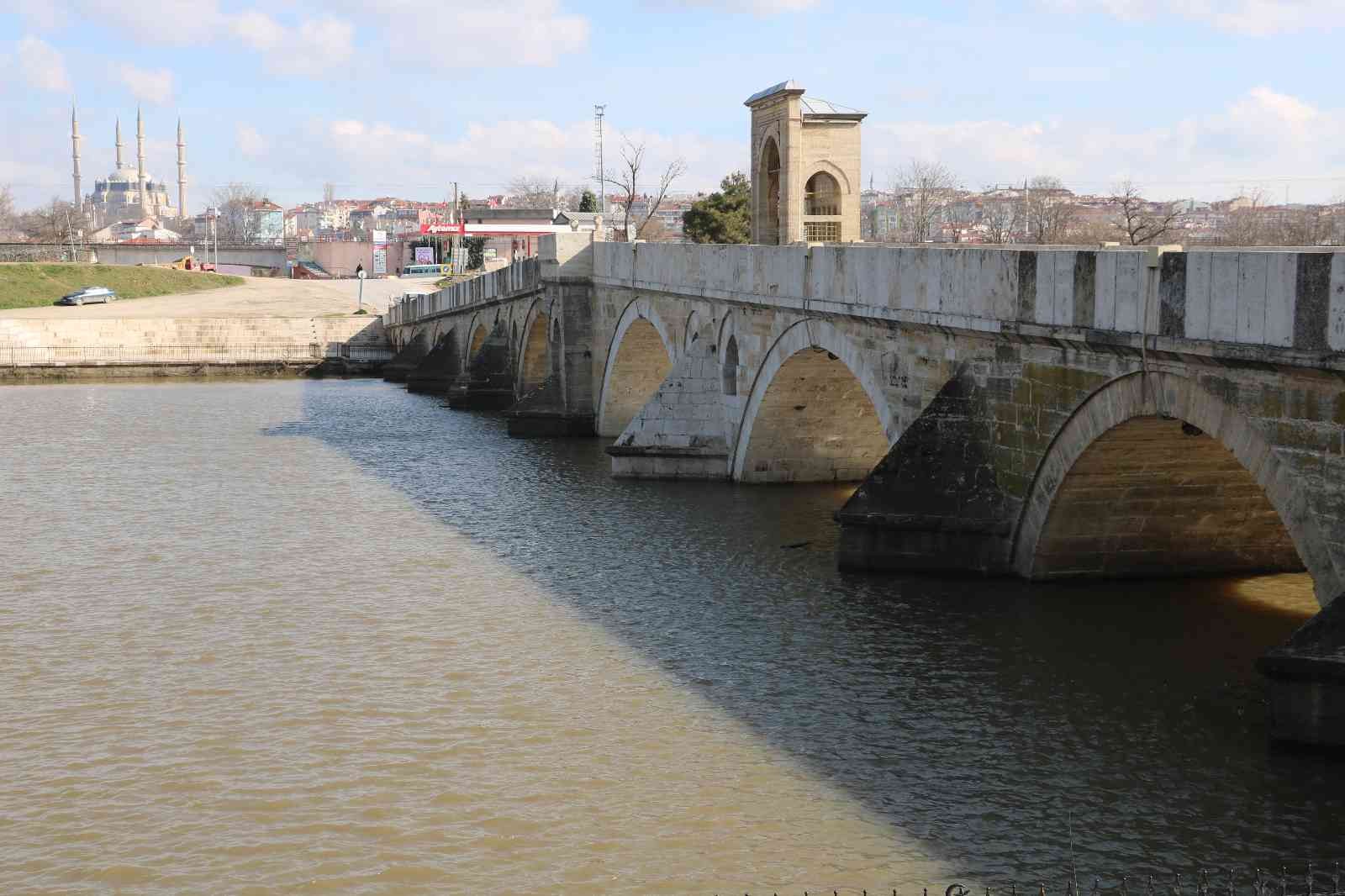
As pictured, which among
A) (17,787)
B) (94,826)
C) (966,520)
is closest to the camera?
(94,826)

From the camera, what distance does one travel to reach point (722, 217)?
177ft

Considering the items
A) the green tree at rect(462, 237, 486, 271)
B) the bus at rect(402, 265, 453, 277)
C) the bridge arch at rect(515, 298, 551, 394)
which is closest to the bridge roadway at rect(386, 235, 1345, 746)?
the bridge arch at rect(515, 298, 551, 394)

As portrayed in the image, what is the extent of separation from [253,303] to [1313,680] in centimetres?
5231

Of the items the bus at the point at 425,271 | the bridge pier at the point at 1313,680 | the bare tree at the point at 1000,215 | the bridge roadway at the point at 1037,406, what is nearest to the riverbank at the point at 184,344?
the bare tree at the point at 1000,215

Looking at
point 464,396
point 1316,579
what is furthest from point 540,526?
point 464,396

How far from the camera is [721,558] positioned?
16.6 m

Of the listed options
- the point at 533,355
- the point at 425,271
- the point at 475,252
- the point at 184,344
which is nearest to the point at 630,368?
the point at 533,355

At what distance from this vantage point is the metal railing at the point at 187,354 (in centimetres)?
4456

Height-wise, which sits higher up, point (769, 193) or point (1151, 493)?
point (769, 193)

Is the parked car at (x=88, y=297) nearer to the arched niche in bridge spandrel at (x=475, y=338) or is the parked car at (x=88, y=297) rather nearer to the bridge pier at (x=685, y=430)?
the arched niche in bridge spandrel at (x=475, y=338)

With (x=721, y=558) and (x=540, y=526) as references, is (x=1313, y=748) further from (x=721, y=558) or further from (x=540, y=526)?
(x=540, y=526)

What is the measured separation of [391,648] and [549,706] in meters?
2.21

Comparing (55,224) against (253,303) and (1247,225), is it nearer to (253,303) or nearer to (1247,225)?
(253,303)

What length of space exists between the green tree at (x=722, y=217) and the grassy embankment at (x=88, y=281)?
24.1 meters
